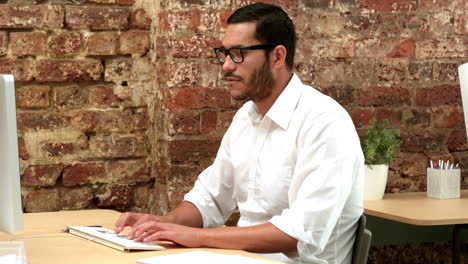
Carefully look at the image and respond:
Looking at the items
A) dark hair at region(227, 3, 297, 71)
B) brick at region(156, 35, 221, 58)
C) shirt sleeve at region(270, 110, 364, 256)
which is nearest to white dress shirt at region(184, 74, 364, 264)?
shirt sleeve at region(270, 110, 364, 256)

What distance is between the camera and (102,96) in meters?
3.14

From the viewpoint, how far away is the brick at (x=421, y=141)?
3412 mm

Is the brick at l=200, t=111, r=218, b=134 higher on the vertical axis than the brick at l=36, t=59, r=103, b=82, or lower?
lower

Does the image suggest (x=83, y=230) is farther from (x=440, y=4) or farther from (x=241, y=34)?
(x=440, y=4)

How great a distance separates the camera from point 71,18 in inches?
121

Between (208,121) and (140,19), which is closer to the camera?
(208,121)

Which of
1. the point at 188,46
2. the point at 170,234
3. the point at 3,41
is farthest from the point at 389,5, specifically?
the point at 170,234

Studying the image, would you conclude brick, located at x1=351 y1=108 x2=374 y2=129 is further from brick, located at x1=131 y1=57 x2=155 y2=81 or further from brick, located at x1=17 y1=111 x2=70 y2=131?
brick, located at x1=17 y1=111 x2=70 y2=131

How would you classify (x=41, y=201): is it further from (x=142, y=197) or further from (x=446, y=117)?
(x=446, y=117)

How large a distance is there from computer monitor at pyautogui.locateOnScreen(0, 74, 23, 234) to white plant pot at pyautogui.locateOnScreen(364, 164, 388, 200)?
1.59 metres

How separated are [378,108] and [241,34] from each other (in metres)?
1.15

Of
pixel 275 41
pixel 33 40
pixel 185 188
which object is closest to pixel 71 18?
pixel 33 40

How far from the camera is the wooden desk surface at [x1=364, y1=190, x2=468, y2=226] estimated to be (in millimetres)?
2686

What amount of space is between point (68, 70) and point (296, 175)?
128 cm
